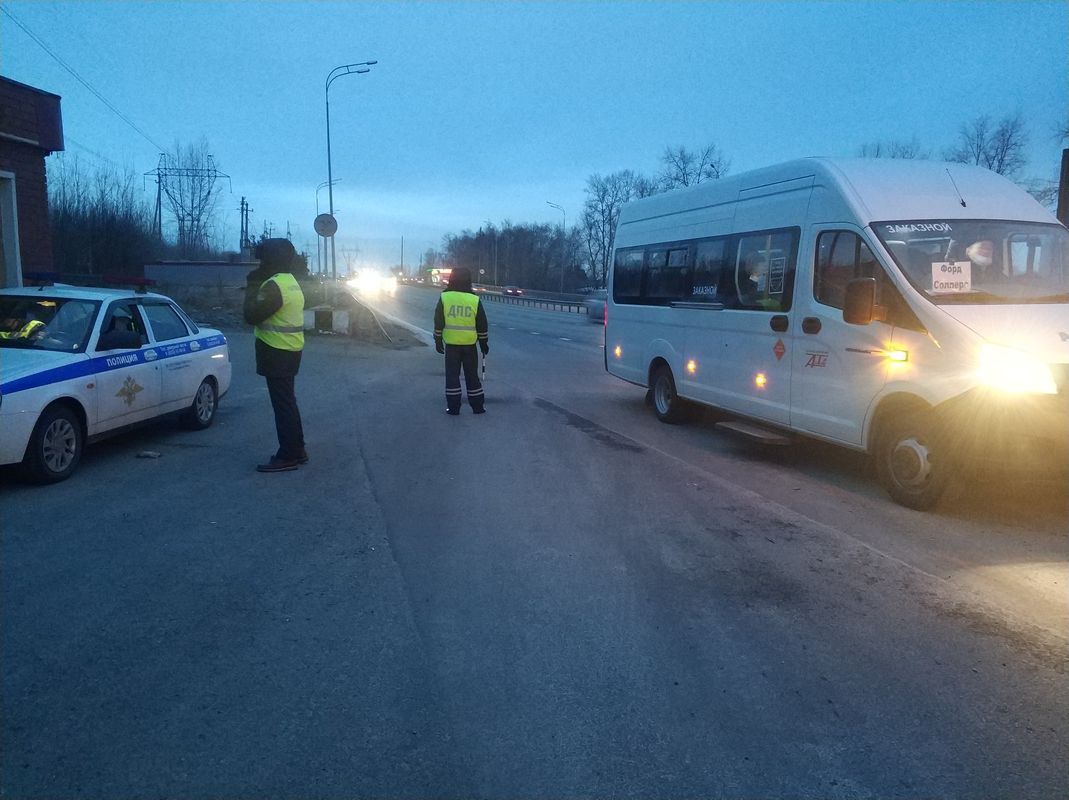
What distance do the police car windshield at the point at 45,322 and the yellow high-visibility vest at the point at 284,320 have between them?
1.66 metres

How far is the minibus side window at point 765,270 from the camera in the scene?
27.2ft

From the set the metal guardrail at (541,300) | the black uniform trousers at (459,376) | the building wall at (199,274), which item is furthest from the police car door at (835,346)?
the metal guardrail at (541,300)

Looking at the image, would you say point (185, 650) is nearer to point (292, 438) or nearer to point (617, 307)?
point (292, 438)

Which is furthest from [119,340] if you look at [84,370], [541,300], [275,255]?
[541,300]

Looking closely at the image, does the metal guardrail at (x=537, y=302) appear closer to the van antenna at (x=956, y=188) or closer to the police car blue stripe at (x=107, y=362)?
the police car blue stripe at (x=107, y=362)

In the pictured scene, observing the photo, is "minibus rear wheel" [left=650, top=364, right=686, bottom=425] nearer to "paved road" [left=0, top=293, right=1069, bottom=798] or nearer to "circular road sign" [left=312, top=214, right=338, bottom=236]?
"paved road" [left=0, top=293, right=1069, bottom=798]

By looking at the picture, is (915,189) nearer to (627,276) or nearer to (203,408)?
(627,276)

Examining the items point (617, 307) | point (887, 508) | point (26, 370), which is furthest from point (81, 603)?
point (617, 307)

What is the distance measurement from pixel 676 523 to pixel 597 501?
2.66ft

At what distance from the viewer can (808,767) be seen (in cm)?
314

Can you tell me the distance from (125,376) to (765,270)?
665cm

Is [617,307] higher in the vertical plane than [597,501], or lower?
higher

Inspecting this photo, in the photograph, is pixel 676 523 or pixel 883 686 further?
pixel 676 523

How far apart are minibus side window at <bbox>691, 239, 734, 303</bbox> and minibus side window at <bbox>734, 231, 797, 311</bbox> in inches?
11.3
